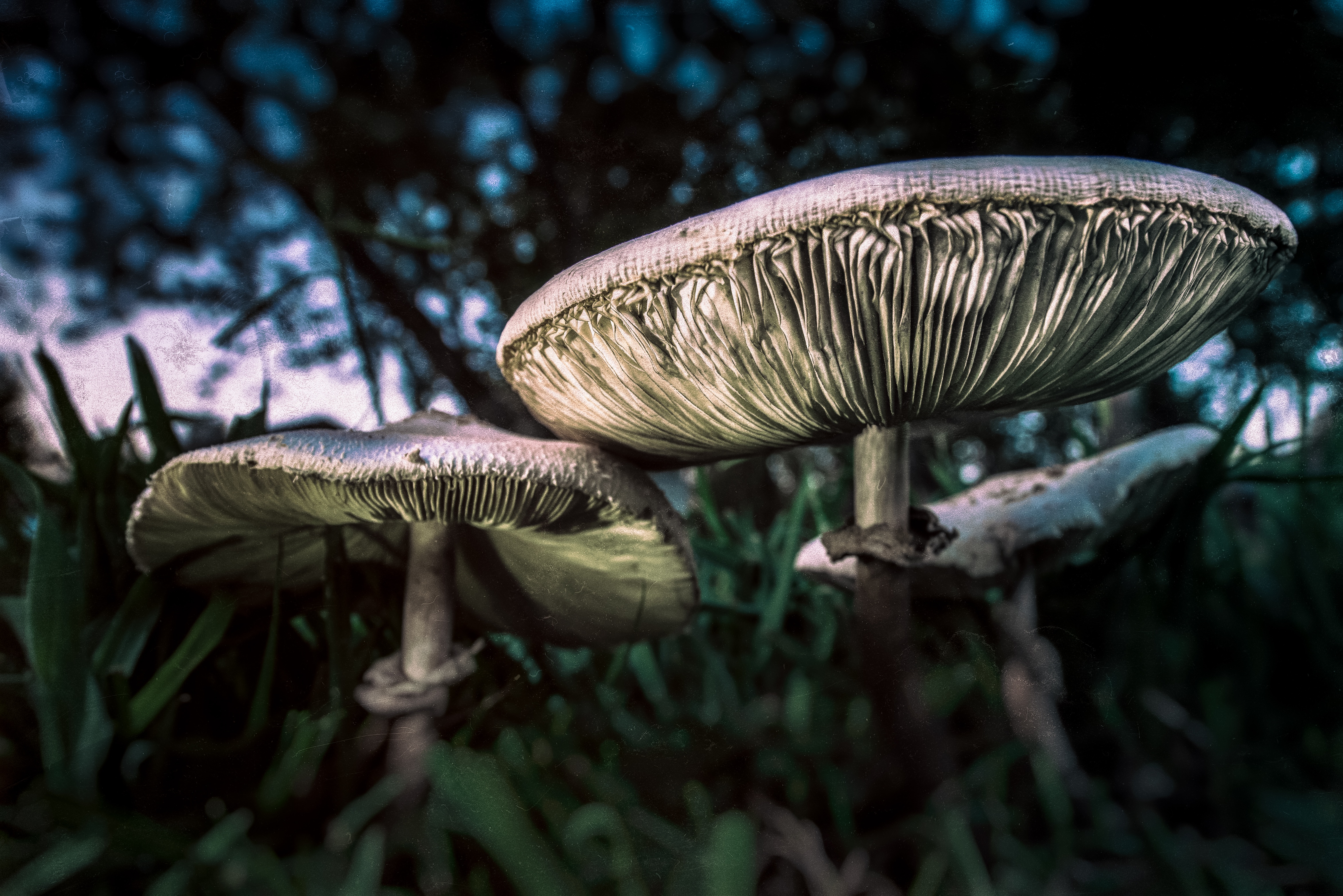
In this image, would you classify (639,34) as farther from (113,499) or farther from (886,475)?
(113,499)

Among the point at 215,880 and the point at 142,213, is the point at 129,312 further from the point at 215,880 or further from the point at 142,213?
the point at 215,880

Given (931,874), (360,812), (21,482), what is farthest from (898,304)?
(21,482)

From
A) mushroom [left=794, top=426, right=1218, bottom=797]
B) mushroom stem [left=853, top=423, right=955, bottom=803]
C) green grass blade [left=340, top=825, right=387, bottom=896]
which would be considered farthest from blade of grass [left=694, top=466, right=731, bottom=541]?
green grass blade [left=340, top=825, right=387, bottom=896]

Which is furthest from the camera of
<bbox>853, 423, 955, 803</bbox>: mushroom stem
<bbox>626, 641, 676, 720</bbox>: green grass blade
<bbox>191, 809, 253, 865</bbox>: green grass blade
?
<bbox>626, 641, 676, 720</bbox>: green grass blade

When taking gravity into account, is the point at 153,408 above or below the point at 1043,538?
above

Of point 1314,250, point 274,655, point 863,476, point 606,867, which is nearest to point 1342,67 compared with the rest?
point 1314,250

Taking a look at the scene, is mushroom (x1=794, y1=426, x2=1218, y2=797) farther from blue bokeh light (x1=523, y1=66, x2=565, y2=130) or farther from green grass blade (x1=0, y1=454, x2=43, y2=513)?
green grass blade (x1=0, y1=454, x2=43, y2=513)
